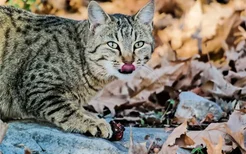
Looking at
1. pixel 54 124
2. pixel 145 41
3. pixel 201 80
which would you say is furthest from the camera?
pixel 201 80

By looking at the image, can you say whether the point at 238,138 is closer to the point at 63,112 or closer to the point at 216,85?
the point at 63,112

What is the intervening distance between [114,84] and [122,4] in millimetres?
3113

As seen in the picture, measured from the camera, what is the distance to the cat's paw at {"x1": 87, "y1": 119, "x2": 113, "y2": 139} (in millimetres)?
4586

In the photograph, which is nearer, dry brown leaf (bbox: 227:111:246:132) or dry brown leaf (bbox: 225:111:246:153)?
dry brown leaf (bbox: 225:111:246:153)

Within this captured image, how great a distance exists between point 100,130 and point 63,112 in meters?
0.28

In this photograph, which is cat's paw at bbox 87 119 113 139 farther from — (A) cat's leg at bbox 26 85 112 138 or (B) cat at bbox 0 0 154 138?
(B) cat at bbox 0 0 154 138

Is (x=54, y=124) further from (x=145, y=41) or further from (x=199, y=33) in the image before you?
(x=199, y=33)

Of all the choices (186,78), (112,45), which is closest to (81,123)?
(112,45)

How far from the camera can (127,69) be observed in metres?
4.94

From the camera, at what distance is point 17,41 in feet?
16.6

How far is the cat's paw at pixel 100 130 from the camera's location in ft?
15.0

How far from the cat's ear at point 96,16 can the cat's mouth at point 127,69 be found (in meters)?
0.37

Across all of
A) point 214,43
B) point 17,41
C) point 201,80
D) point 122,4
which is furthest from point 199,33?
point 17,41

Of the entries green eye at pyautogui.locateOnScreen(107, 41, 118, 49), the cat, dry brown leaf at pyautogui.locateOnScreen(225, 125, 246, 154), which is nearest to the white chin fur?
the cat
